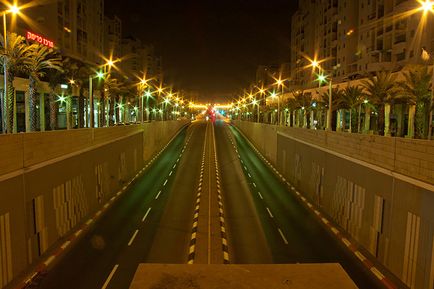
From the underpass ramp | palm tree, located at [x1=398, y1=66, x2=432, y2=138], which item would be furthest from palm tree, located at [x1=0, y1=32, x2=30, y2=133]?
palm tree, located at [x1=398, y1=66, x2=432, y2=138]

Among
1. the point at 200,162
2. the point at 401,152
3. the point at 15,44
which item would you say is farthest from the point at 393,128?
the point at 15,44

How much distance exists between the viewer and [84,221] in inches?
1127

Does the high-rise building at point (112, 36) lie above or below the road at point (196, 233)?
above

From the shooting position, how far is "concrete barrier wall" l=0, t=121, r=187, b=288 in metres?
17.5

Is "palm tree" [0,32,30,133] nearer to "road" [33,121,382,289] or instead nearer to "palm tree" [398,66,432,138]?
"road" [33,121,382,289]

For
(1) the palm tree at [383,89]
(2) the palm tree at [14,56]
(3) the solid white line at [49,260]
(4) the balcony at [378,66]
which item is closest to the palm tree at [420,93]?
(1) the palm tree at [383,89]

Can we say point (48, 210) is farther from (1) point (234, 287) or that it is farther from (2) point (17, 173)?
(1) point (234, 287)

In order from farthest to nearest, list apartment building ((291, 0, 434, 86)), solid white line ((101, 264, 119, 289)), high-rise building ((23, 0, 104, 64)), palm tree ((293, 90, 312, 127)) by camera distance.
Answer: high-rise building ((23, 0, 104, 64)) < palm tree ((293, 90, 312, 127)) < apartment building ((291, 0, 434, 86)) < solid white line ((101, 264, 119, 289))

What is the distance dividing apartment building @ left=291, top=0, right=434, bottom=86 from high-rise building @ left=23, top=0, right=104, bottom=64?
56.0 m

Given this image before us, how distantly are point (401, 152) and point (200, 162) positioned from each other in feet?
145

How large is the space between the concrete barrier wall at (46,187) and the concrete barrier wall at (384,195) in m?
16.7

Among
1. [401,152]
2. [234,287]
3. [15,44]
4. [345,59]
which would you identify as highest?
[345,59]

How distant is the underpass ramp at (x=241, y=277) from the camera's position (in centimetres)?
837

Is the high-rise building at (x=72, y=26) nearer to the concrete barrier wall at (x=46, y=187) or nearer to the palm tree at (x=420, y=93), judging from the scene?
the concrete barrier wall at (x=46, y=187)
